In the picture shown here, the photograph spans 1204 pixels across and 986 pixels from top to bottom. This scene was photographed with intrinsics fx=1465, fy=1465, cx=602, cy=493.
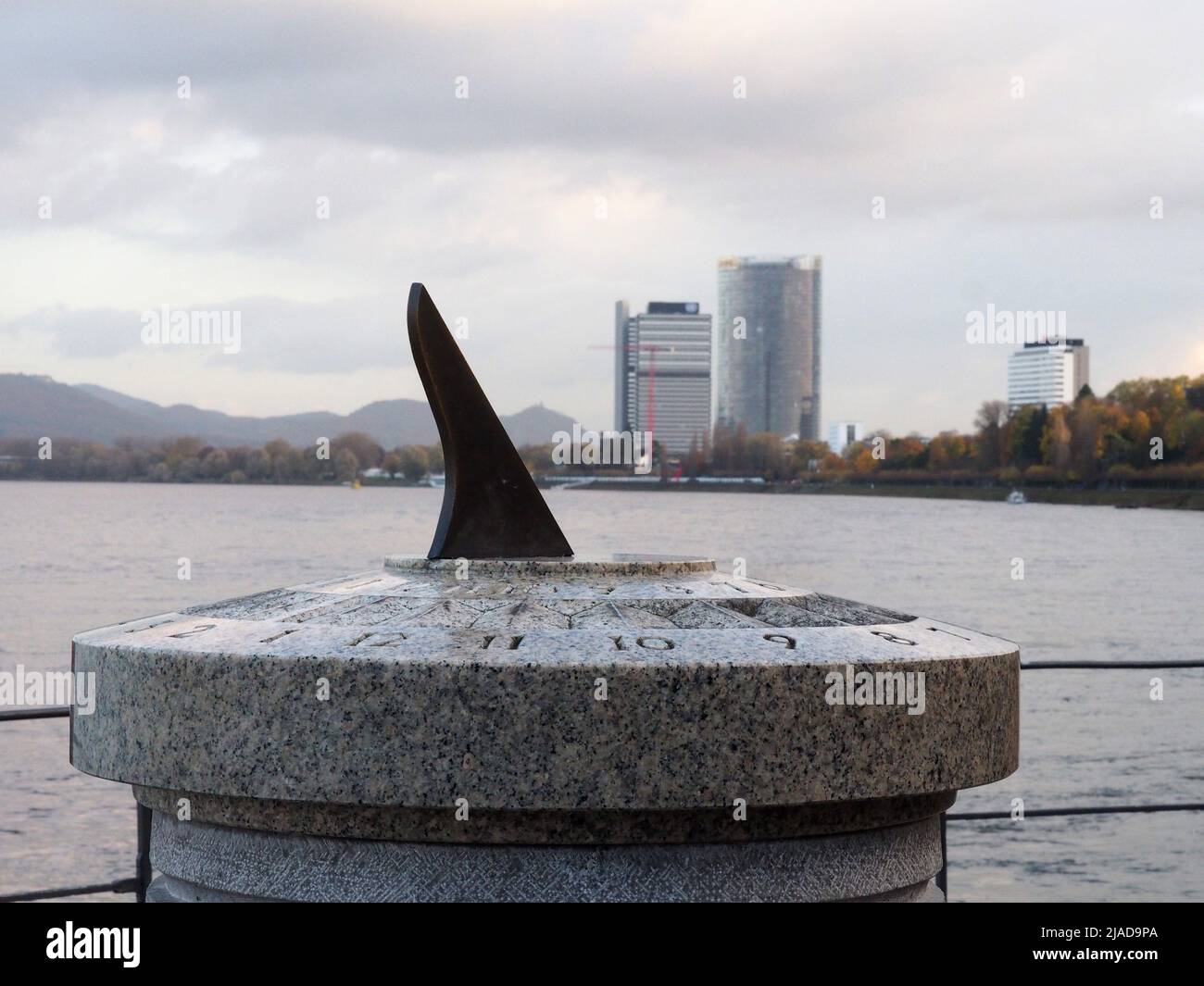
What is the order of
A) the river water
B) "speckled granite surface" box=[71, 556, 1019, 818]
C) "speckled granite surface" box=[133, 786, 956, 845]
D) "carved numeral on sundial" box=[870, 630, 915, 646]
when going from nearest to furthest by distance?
1. "speckled granite surface" box=[71, 556, 1019, 818]
2. "speckled granite surface" box=[133, 786, 956, 845]
3. "carved numeral on sundial" box=[870, 630, 915, 646]
4. the river water

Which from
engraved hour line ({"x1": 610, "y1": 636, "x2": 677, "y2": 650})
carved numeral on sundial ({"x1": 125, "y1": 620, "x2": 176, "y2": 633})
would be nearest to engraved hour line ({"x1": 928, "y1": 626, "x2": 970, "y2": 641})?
engraved hour line ({"x1": 610, "y1": 636, "x2": 677, "y2": 650})

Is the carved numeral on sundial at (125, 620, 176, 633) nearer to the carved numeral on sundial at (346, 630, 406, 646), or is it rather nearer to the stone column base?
the stone column base

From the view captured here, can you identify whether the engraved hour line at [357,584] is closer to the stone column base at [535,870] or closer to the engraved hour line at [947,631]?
the stone column base at [535,870]

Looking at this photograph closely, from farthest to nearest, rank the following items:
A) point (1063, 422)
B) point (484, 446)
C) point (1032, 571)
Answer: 1. point (1063, 422)
2. point (1032, 571)
3. point (484, 446)

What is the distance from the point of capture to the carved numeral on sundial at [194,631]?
4.79 m

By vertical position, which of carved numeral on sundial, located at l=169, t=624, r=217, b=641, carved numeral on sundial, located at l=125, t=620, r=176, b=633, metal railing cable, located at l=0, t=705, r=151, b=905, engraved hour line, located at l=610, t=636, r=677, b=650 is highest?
engraved hour line, located at l=610, t=636, r=677, b=650

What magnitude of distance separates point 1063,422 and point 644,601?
399 feet

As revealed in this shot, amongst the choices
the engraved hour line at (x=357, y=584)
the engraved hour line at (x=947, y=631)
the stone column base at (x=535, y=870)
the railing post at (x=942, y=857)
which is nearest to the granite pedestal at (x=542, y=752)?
the stone column base at (x=535, y=870)

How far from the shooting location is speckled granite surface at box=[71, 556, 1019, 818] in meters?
4.19

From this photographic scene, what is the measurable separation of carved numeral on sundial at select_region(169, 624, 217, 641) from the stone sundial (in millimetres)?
18

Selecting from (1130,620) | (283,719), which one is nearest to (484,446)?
(283,719)

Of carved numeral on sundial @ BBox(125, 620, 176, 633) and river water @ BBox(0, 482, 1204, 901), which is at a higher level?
carved numeral on sundial @ BBox(125, 620, 176, 633)

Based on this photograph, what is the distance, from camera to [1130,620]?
54375mm
